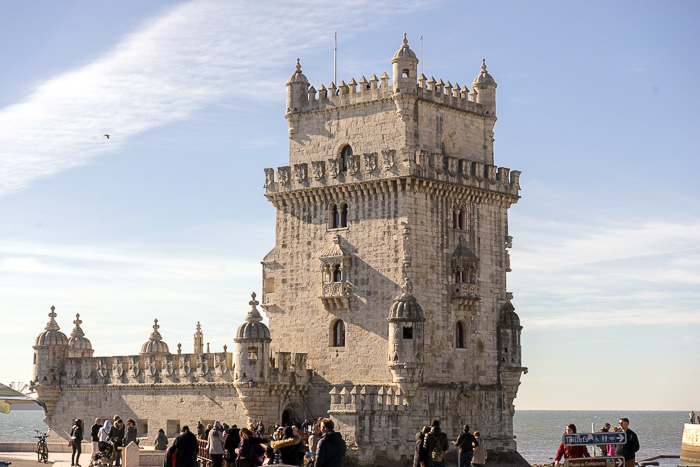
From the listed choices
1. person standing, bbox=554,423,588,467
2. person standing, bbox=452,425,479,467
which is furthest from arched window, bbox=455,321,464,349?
person standing, bbox=554,423,588,467

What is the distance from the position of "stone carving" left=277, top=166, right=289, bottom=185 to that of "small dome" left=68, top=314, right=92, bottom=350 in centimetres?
1944

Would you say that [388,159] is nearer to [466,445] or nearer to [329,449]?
[466,445]

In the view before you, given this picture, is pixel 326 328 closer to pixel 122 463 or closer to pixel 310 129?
pixel 310 129

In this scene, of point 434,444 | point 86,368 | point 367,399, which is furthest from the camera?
point 86,368

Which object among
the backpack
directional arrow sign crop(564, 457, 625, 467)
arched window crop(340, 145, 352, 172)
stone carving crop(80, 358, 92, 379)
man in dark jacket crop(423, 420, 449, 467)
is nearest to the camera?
directional arrow sign crop(564, 457, 625, 467)

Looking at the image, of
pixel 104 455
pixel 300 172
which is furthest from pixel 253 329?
pixel 104 455

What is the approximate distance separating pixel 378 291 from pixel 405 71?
10485 millimetres

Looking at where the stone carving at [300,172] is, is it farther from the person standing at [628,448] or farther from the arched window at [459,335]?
the person standing at [628,448]

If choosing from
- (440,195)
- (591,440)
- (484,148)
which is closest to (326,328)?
(440,195)

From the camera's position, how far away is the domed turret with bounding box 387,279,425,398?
167 ft

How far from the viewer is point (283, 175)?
57.8 meters

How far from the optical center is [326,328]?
55062 millimetres

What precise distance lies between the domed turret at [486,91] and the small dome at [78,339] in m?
28.5

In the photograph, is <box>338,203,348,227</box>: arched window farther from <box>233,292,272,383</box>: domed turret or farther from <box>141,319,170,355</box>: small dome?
<box>141,319,170,355</box>: small dome
